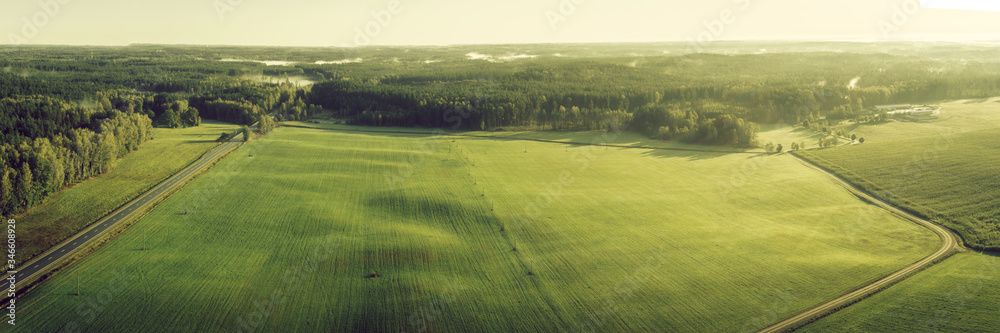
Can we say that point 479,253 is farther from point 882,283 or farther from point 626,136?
point 626,136

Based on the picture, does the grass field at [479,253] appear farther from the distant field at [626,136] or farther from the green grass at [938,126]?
the green grass at [938,126]

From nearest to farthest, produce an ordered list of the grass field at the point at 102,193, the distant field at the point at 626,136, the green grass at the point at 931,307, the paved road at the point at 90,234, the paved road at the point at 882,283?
the green grass at the point at 931,307
the paved road at the point at 882,283
the paved road at the point at 90,234
the grass field at the point at 102,193
the distant field at the point at 626,136

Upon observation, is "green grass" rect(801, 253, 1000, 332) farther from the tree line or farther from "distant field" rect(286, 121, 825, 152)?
the tree line

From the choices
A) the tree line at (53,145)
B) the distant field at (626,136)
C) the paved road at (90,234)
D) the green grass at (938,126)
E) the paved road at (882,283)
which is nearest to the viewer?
the paved road at (882,283)

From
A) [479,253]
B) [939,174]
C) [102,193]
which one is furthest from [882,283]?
[102,193]

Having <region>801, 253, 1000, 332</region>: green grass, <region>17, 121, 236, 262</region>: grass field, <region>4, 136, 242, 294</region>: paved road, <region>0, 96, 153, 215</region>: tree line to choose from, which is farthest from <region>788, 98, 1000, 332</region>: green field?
<region>0, 96, 153, 215</region>: tree line

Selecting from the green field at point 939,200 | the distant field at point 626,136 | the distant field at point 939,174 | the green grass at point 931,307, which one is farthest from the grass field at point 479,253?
the distant field at point 626,136

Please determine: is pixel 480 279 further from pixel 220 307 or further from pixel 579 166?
pixel 579 166
